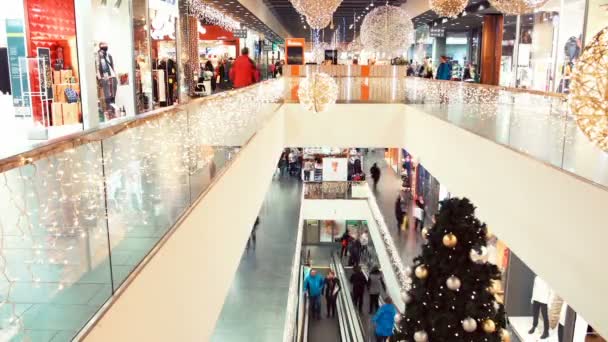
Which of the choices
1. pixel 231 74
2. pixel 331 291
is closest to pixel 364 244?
pixel 331 291

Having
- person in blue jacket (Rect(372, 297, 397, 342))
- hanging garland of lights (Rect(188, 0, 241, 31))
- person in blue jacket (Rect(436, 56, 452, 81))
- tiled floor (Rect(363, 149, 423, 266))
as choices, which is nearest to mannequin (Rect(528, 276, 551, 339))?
person in blue jacket (Rect(372, 297, 397, 342))

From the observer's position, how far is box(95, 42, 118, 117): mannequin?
8.44m

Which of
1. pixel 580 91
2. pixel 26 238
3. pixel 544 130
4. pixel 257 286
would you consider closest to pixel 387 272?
pixel 257 286

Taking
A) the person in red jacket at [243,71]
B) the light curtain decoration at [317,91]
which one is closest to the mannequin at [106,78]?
the person in red jacket at [243,71]

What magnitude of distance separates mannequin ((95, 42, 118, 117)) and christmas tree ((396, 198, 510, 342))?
596 centimetres

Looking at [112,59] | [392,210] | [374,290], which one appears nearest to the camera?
[112,59]

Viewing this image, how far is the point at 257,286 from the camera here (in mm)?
11945

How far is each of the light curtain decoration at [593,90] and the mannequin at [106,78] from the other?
7.04 metres

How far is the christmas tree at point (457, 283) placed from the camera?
4.54m

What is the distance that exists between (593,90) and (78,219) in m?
2.78

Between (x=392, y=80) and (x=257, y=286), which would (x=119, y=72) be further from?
(x=392, y=80)

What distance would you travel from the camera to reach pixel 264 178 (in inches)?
399

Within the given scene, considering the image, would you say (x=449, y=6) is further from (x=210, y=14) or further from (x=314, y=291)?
(x=210, y=14)

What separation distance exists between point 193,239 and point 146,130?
1.22 m
